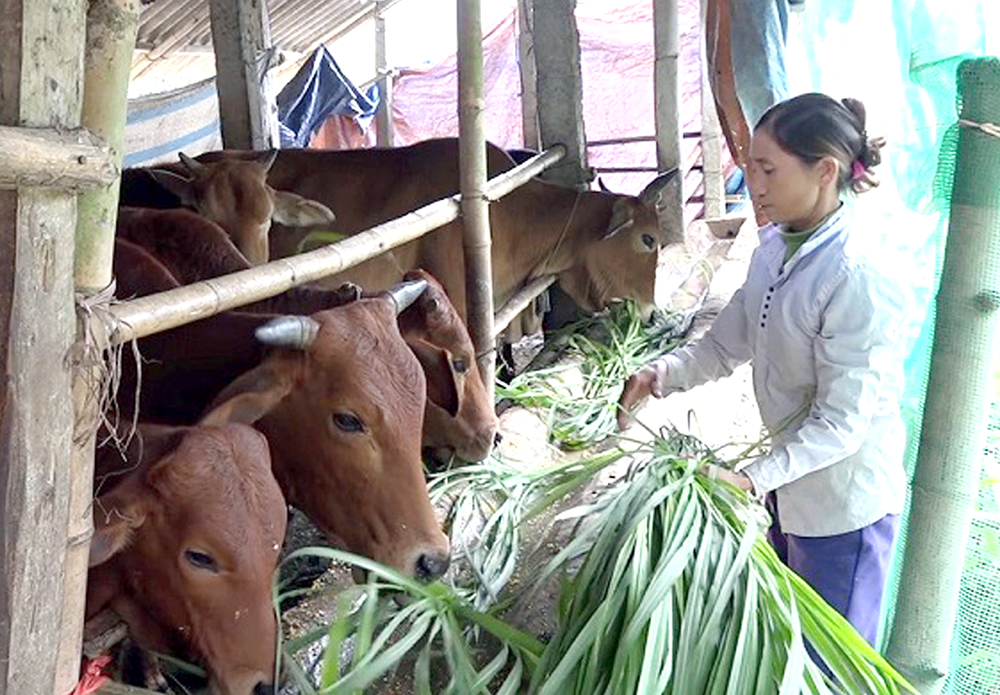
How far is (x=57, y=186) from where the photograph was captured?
64.7 inches

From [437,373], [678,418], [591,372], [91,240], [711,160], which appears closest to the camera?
[91,240]

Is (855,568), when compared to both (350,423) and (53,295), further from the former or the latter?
(53,295)

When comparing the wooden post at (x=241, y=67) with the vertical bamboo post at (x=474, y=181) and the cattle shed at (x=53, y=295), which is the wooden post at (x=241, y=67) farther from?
the cattle shed at (x=53, y=295)

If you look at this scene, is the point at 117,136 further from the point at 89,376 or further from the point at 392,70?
the point at 392,70

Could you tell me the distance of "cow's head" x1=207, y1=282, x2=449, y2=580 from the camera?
8.77ft

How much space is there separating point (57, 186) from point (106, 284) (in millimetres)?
251

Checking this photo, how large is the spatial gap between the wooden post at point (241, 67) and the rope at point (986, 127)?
4.57 metres

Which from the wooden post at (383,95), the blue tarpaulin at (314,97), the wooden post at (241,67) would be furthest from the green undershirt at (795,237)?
the wooden post at (383,95)

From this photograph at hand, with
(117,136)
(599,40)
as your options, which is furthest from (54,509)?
(599,40)

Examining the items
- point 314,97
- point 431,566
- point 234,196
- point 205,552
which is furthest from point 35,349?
point 314,97

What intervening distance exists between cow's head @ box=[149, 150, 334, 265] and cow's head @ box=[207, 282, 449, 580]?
2.35 m

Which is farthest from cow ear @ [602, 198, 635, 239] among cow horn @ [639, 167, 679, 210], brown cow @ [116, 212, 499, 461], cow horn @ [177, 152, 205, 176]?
brown cow @ [116, 212, 499, 461]

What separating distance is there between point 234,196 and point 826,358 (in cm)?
330

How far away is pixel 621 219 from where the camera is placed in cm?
661
